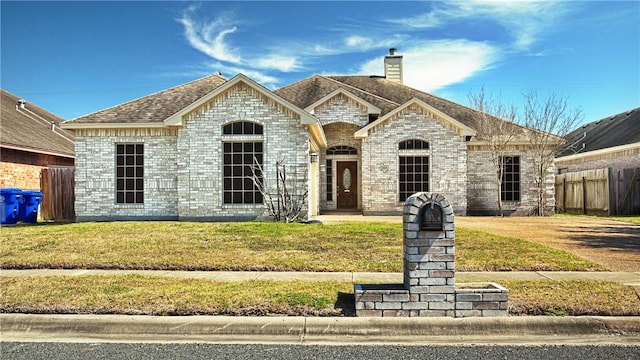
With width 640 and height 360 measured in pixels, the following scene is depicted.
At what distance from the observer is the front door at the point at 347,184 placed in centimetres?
2194

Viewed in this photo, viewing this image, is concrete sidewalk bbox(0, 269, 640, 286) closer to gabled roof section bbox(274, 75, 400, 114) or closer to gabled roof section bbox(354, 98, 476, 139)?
gabled roof section bbox(354, 98, 476, 139)

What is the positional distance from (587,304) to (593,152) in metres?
22.4

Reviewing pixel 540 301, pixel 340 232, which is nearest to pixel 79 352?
Result: pixel 540 301

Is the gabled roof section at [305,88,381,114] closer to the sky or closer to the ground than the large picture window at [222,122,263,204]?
closer to the sky

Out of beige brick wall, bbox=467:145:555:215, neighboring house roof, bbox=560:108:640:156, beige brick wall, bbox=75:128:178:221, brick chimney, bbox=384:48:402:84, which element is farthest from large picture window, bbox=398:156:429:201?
neighboring house roof, bbox=560:108:640:156

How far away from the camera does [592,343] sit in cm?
509

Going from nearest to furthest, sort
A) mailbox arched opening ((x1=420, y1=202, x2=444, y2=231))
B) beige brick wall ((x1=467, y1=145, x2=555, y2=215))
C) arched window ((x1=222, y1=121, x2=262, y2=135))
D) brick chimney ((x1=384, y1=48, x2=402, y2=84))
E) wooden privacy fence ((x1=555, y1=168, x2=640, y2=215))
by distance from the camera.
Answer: mailbox arched opening ((x1=420, y1=202, x2=444, y2=231))
arched window ((x1=222, y1=121, x2=262, y2=135))
wooden privacy fence ((x1=555, y1=168, x2=640, y2=215))
beige brick wall ((x1=467, y1=145, x2=555, y2=215))
brick chimney ((x1=384, y1=48, x2=402, y2=84))

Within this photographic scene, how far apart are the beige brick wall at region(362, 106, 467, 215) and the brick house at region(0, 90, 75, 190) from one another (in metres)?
14.1

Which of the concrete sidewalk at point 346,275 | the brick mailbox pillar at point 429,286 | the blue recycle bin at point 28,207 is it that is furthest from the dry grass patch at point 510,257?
the blue recycle bin at point 28,207

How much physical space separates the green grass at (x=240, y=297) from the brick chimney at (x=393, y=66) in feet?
72.8

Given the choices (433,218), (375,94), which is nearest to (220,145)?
(433,218)

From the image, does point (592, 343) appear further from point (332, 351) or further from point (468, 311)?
point (332, 351)

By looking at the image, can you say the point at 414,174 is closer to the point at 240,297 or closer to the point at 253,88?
the point at 253,88

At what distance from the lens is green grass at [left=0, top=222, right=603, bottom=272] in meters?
8.64
